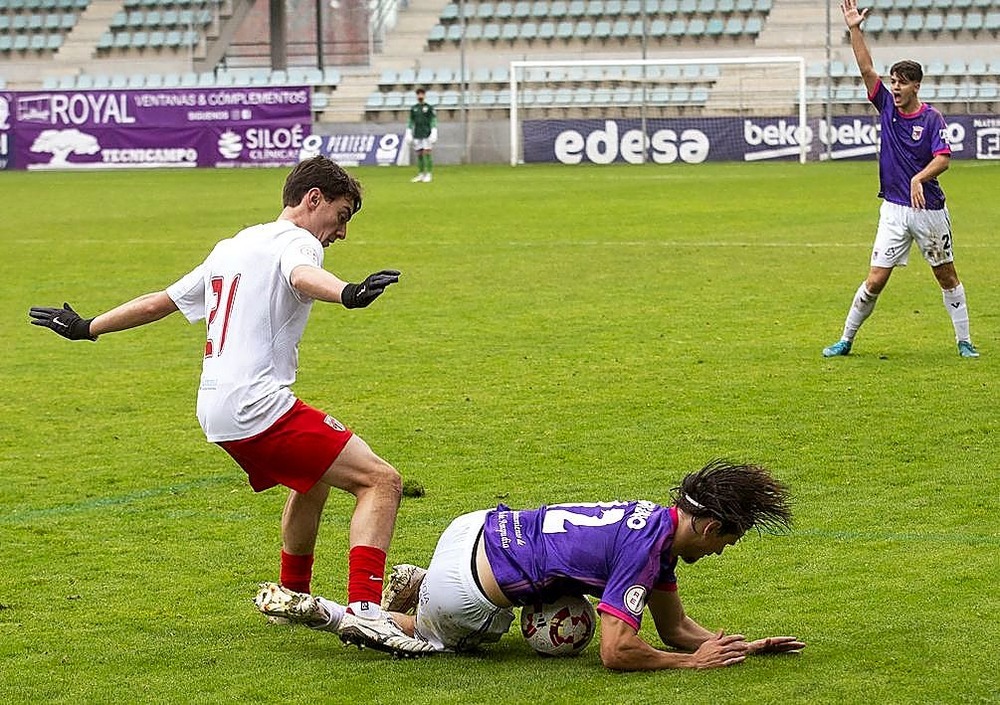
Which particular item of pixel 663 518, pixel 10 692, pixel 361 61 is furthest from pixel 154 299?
pixel 361 61

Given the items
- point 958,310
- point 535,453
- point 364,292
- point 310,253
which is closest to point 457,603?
point 364,292

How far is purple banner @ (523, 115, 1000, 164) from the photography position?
35.5m

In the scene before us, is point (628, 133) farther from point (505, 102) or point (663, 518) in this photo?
point (663, 518)

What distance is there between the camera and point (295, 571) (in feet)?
17.7

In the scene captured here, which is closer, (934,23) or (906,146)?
(906,146)

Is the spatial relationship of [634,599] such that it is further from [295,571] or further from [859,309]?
[859,309]

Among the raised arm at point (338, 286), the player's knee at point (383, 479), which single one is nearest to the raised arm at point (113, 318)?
the raised arm at point (338, 286)

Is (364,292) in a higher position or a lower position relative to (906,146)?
lower

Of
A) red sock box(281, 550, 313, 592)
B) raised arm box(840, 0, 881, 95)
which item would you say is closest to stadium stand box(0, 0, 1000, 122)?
raised arm box(840, 0, 881, 95)

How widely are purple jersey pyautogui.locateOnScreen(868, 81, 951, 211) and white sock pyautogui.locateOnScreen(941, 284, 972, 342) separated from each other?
0.62m

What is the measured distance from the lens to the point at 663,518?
4711 millimetres

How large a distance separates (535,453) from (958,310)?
408 centimetres

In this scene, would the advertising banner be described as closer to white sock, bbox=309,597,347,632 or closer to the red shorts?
the red shorts

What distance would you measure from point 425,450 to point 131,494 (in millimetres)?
1567
